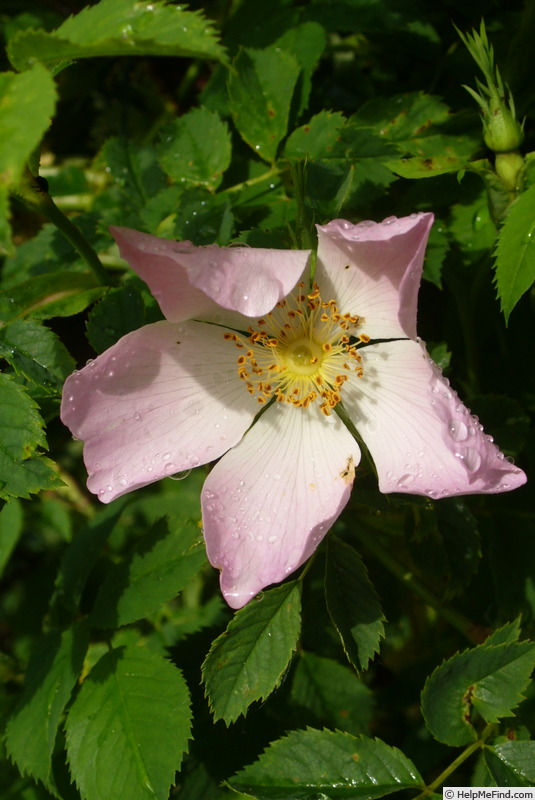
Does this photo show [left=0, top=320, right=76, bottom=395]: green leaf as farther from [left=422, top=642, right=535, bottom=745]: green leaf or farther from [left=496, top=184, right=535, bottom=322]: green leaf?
[left=422, top=642, right=535, bottom=745]: green leaf

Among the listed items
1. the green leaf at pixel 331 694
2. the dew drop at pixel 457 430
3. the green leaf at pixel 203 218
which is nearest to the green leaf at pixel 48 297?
the green leaf at pixel 203 218

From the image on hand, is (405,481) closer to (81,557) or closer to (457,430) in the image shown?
(457,430)

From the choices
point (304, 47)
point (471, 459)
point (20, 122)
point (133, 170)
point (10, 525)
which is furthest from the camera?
point (10, 525)

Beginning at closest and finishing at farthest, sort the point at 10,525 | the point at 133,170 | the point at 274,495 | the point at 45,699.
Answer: the point at 274,495
the point at 45,699
the point at 133,170
the point at 10,525

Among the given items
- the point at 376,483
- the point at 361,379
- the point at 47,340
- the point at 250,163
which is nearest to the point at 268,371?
the point at 361,379

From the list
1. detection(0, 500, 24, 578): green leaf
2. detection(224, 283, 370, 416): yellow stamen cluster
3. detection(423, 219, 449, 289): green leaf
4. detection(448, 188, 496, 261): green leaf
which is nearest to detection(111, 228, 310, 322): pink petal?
detection(224, 283, 370, 416): yellow stamen cluster

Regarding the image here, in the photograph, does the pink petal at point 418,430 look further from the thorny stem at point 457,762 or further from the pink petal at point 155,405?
the thorny stem at point 457,762

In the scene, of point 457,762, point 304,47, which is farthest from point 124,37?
point 457,762
